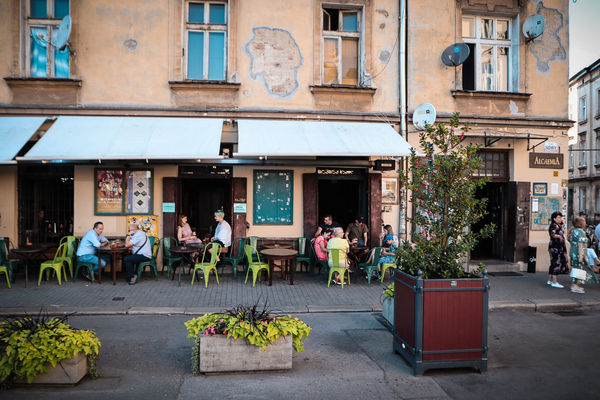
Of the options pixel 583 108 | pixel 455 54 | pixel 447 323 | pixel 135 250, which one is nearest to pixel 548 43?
pixel 455 54

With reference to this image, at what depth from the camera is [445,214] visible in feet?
15.4

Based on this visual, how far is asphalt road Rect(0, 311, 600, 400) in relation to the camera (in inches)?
154

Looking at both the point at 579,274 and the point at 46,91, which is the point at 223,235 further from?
the point at 579,274

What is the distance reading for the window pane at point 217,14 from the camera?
9.95 meters

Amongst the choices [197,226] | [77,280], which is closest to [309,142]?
[197,226]

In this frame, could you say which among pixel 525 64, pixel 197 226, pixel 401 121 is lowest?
pixel 197 226

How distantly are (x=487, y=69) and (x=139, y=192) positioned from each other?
9.69 metres

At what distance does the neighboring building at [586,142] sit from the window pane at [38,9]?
103 ft

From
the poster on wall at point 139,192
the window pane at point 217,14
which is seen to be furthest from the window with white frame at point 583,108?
the poster on wall at point 139,192

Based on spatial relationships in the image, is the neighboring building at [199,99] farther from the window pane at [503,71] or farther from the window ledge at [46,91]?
the window pane at [503,71]

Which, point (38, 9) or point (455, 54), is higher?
point (38, 9)

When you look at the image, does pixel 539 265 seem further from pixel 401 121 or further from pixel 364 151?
pixel 364 151

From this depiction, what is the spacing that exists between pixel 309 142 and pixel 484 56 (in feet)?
19.4

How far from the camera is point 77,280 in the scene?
28.3 ft
